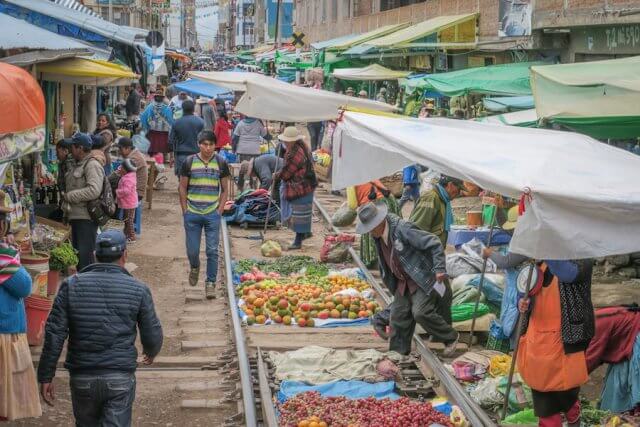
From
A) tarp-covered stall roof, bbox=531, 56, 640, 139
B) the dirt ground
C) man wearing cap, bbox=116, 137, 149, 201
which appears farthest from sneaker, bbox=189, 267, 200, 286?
tarp-covered stall roof, bbox=531, 56, 640, 139

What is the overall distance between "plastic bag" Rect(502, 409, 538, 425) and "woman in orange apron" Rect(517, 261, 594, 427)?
2.37 ft

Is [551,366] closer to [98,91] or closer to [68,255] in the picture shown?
[68,255]

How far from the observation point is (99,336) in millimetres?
6121

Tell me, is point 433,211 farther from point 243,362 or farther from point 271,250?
point 271,250

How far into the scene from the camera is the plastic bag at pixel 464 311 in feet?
34.7

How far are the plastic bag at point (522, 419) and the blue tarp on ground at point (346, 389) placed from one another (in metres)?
0.98

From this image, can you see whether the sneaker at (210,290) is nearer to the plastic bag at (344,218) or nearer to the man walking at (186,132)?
the plastic bag at (344,218)

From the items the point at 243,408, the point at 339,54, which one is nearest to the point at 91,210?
the point at 243,408

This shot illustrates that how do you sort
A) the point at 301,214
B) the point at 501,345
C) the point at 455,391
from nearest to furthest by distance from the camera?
A: the point at 455,391 < the point at 501,345 < the point at 301,214

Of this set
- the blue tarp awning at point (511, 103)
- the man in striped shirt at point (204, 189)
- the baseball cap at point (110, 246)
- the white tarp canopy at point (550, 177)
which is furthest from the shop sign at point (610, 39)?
the baseball cap at point (110, 246)

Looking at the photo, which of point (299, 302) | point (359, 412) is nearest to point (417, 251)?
point (359, 412)

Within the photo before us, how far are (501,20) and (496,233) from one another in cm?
928

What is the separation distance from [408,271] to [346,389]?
3.80ft

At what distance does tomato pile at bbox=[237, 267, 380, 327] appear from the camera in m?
11.2
